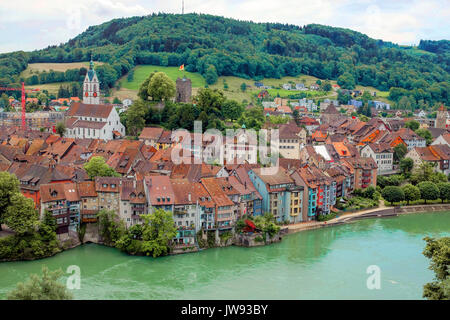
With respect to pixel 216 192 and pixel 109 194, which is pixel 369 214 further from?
pixel 109 194

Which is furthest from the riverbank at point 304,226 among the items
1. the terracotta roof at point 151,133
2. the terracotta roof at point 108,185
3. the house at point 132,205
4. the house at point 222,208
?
the terracotta roof at point 151,133

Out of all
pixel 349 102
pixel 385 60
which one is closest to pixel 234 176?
pixel 349 102

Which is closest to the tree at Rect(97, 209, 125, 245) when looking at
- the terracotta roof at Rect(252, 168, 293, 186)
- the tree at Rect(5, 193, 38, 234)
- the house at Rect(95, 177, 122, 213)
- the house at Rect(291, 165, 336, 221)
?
the house at Rect(95, 177, 122, 213)

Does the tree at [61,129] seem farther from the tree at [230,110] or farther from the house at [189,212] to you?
the house at [189,212]

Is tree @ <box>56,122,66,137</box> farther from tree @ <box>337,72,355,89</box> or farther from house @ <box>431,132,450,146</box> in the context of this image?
tree @ <box>337,72,355,89</box>

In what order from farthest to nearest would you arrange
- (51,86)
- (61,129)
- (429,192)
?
1. (51,86)
2. (61,129)
3. (429,192)

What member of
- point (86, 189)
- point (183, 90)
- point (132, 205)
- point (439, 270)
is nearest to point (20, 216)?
point (86, 189)
